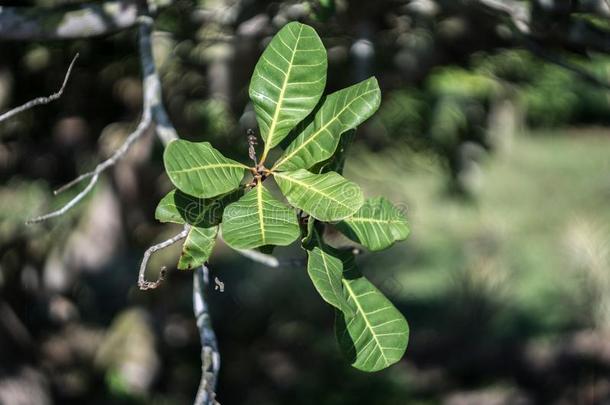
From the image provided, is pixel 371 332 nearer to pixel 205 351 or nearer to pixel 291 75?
pixel 205 351

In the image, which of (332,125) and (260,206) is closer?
(260,206)

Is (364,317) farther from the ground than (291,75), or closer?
closer

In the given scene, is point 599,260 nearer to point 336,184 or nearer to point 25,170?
point 25,170

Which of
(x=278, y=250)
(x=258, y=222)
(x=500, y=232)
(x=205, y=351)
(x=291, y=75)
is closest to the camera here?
(x=258, y=222)

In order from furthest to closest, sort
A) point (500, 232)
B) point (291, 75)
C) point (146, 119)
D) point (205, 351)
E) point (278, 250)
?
point (500, 232) → point (278, 250) → point (146, 119) → point (205, 351) → point (291, 75)

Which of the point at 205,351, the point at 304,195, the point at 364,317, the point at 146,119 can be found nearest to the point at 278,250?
the point at 146,119

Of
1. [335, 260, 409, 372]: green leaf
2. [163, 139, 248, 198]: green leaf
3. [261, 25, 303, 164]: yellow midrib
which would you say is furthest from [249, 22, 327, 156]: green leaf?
[335, 260, 409, 372]: green leaf

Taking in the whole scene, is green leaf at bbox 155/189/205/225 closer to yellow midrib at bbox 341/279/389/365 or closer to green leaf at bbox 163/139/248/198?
green leaf at bbox 163/139/248/198
